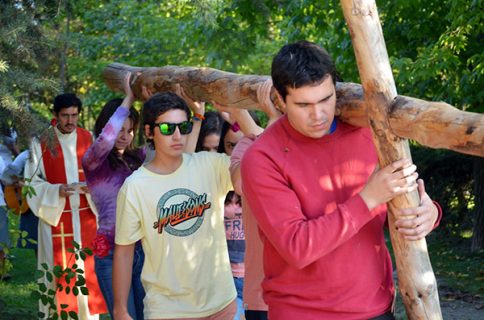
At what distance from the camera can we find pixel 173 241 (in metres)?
5.20

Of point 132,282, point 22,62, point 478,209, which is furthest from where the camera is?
point 478,209

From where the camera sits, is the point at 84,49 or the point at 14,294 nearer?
the point at 14,294

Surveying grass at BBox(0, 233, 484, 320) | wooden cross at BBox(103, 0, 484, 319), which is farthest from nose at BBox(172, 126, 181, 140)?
grass at BBox(0, 233, 484, 320)

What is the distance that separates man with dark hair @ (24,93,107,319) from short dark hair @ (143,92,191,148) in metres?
2.63

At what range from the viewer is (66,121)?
319 inches

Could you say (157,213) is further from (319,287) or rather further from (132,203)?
(319,287)

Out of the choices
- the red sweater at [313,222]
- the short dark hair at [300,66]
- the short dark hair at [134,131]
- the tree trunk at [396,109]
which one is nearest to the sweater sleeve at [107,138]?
the short dark hair at [134,131]

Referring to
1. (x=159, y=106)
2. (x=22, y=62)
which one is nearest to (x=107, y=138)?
(x=22, y=62)

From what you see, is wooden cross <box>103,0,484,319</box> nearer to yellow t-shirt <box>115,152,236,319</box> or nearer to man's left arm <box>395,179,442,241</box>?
man's left arm <box>395,179,442,241</box>

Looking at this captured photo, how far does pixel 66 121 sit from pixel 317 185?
4.75 metres

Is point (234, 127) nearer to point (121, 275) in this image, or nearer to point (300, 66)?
A: point (121, 275)

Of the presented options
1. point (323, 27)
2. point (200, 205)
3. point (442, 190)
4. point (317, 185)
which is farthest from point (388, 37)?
point (317, 185)

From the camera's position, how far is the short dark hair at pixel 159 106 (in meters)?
5.42

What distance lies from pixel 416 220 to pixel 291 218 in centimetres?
55
